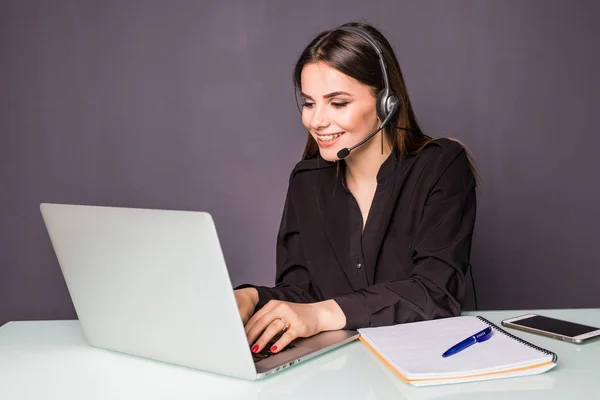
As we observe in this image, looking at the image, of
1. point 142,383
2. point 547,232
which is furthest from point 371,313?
point 547,232

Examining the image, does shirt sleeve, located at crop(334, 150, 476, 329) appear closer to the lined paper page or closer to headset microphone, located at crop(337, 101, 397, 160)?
the lined paper page

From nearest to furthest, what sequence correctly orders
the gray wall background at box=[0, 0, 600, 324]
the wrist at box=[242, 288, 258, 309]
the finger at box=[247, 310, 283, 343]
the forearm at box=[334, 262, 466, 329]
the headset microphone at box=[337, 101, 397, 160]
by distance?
the finger at box=[247, 310, 283, 343], the forearm at box=[334, 262, 466, 329], the wrist at box=[242, 288, 258, 309], the headset microphone at box=[337, 101, 397, 160], the gray wall background at box=[0, 0, 600, 324]

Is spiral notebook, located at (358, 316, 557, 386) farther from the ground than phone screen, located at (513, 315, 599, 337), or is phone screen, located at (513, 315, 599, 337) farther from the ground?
spiral notebook, located at (358, 316, 557, 386)

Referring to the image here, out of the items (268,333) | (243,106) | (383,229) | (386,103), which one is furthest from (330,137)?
(243,106)

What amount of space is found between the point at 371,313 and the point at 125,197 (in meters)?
1.78

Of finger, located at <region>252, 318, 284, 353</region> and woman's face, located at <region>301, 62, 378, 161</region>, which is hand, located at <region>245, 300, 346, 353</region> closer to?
finger, located at <region>252, 318, 284, 353</region>

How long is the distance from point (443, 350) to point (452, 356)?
30mm

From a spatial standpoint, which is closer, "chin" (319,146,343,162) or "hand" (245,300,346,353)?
"hand" (245,300,346,353)

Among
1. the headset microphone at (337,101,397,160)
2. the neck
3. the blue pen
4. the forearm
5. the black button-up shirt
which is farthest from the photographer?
the neck

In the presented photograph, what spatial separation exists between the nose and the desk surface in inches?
28.8

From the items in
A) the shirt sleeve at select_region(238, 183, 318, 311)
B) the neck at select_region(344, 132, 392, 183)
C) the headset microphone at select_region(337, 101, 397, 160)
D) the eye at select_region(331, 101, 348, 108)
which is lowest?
the shirt sleeve at select_region(238, 183, 318, 311)

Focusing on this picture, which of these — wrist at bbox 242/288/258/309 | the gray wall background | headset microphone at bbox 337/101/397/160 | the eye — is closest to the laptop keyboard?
wrist at bbox 242/288/258/309

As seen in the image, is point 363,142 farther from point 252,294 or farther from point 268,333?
point 268,333

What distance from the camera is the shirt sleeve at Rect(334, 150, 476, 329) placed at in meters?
1.29
